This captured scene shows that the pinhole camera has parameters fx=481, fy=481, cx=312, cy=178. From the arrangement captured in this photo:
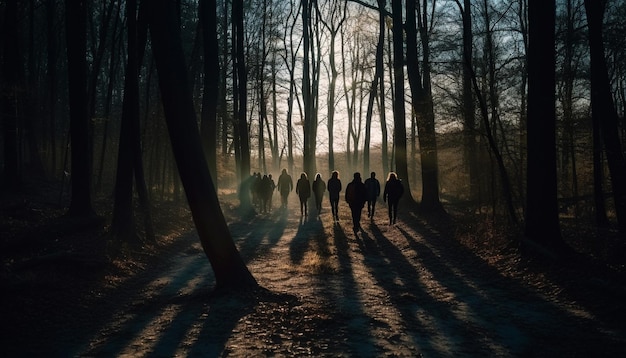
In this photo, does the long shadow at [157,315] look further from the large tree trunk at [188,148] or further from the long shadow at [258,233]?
the long shadow at [258,233]

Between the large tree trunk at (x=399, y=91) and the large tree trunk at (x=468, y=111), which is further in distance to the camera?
the large tree trunk at (x=399, y=91)

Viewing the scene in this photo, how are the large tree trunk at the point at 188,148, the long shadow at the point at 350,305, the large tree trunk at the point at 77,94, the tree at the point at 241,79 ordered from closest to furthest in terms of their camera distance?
the long shadow at the point at 350,305, the large tree trunk at the point at 188,148, the large tree trunk at the point at 77,94, the tree at the point at 241,79

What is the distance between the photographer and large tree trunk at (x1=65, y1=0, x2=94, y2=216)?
11.7 m

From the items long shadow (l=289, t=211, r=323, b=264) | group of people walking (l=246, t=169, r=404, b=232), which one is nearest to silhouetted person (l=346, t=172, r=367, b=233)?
group of people walking (l=246, t=169, r=404, b=232)

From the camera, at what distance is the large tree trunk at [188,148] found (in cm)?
664

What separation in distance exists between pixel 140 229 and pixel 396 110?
1108 centimetres

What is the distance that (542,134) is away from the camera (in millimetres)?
8461

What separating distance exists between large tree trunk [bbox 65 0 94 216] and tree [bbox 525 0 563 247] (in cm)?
1012

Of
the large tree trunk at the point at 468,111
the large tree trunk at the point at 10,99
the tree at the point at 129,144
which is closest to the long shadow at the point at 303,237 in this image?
the tree at the point at 129,144

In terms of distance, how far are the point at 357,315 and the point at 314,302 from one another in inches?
30.7

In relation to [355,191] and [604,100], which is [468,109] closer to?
[604,100]

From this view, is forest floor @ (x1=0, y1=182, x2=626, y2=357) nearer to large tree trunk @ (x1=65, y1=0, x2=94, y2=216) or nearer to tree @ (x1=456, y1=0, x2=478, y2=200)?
large tree trunk @ (x1=65, y1=0, x2=94, y2=216)

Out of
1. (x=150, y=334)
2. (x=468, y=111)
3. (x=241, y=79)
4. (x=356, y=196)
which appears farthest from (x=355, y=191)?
(x=241, y=79)

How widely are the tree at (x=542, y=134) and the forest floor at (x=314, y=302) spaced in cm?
67
